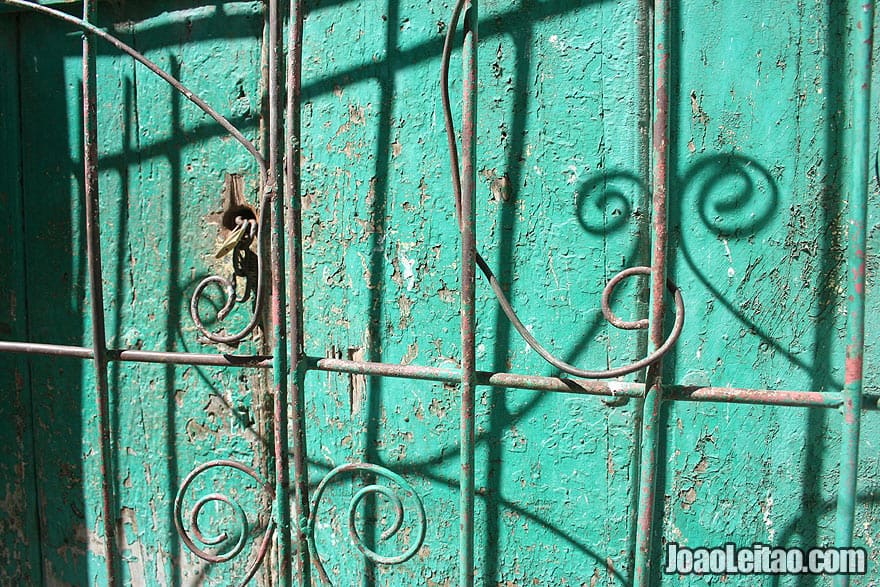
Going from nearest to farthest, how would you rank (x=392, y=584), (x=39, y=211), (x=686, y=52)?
(x=686, y=52), (x=392, y=584), (x=39, y=211)

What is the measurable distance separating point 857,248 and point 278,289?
1070mm

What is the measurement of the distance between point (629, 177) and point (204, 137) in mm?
1035

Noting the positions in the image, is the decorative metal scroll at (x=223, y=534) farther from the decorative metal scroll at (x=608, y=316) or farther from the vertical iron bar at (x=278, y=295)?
the decorative metal scroll at (x=608, y=316)

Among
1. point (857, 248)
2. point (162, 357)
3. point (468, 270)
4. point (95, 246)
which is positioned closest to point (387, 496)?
point (468, 270)

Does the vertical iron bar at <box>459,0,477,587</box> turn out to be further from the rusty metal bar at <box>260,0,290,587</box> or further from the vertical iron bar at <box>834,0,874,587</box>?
the vertical iron bar at <box>834,0,874,587</box>

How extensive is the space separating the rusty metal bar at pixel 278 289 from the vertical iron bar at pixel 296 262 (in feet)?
0.06

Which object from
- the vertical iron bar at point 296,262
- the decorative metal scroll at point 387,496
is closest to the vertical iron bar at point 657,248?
the decorative metal scroll at point 387,496

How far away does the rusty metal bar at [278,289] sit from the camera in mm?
1298

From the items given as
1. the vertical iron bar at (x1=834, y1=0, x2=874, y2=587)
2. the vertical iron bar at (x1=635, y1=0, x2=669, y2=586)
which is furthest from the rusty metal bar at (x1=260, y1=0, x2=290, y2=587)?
the vertical iron bar at (x1=834, y1=0, x2=874, y2=587)

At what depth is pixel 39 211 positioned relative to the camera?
5.82ft

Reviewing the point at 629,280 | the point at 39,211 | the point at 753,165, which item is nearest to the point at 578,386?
the point at 629,280

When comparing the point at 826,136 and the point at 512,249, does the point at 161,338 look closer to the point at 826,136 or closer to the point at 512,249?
the point at 512,249

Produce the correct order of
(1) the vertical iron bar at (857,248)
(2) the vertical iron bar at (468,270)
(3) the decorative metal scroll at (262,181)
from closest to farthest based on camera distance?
(1) the vertical iron bar at (857,248) → (2) the vertical iron bar at (468,270) → (3) the decorative metal scroll at (262,181)

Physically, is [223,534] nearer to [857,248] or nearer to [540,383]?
[540,383]
